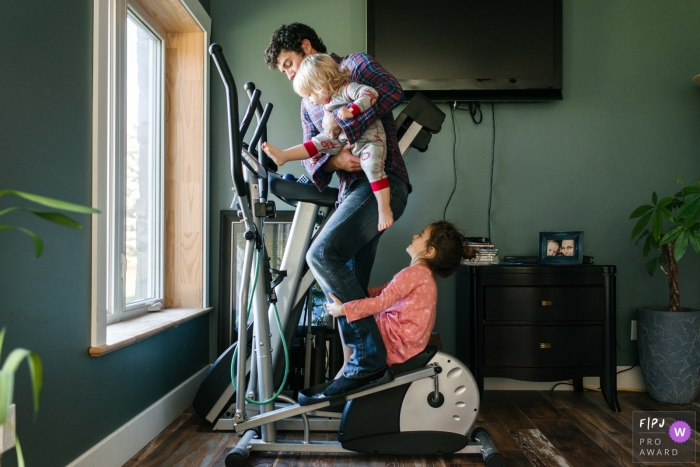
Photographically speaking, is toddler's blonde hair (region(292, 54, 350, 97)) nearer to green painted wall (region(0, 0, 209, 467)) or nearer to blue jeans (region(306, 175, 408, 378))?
blue jeans (region(306, 175, 408, 378))

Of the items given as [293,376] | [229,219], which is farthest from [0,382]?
[229,219]

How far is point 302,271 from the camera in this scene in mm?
2072

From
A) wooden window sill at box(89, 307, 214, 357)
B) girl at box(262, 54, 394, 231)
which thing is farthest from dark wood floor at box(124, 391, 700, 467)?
girl at box(262, 54, 394, 231)

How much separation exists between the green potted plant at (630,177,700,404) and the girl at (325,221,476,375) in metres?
1.09

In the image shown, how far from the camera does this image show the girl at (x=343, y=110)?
1.77 metres

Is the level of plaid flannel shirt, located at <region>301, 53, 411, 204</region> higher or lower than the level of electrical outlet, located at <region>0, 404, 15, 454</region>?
higher

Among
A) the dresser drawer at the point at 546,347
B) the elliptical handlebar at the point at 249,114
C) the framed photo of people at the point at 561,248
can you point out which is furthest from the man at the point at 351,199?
the framed photo of people at the point at 561,248

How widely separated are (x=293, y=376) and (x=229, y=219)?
922mm

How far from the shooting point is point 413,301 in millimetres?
1885

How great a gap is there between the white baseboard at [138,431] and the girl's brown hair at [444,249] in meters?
1.19

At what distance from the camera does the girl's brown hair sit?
1.94m

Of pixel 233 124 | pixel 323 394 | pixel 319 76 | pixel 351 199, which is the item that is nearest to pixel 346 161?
pixel 351 199

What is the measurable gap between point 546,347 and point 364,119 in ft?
4.54

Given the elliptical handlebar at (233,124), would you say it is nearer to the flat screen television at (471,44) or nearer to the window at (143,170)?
the window at (143,170)
